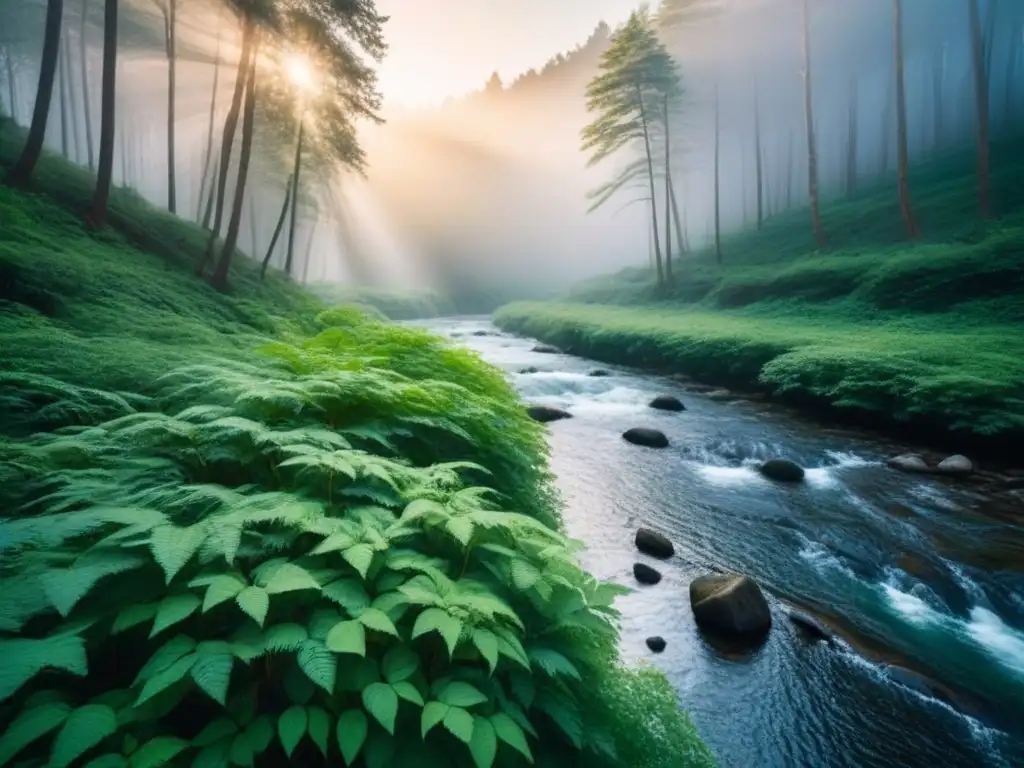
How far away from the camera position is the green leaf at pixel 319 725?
6.12 feet

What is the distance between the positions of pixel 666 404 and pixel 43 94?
19042mm

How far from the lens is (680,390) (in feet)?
57.0

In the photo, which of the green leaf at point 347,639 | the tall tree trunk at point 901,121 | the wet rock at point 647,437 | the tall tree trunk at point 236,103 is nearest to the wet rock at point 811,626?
the green leaf at point 347,639

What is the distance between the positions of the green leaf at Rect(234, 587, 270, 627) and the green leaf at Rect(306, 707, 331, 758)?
0.41 m

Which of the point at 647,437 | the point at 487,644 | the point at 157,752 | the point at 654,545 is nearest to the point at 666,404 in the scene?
the point at 647,437

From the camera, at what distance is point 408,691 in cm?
197

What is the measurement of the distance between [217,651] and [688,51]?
2172 inches

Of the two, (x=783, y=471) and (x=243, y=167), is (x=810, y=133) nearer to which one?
(x=783, y=471)

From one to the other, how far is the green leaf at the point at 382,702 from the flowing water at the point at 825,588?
3.79 m

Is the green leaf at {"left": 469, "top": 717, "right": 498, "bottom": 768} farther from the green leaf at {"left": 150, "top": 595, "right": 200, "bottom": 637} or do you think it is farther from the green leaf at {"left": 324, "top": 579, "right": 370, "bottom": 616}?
the green leaf at {"left": 150, "top": 595, "right": 200, "bottom": 637}

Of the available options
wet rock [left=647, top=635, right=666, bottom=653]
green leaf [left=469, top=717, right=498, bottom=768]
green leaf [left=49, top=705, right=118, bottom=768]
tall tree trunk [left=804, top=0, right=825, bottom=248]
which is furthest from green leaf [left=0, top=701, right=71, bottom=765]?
tall tree trunk [left=804, top=0, right=825, bottom=248]

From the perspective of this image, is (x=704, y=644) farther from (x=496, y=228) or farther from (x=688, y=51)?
(x=496, y=228)

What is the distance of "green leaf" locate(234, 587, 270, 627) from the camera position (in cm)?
195

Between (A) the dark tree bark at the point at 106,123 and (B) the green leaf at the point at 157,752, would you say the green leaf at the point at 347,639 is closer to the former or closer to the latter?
(B) the green leaf at the point at 157,752
